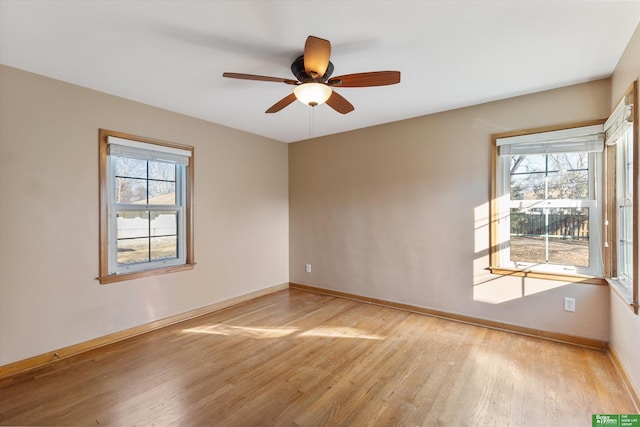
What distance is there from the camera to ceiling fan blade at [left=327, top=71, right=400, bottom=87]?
1.91 m

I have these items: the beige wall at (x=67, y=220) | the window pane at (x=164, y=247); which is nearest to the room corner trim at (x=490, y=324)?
the beige wall at (x=67, y=220)

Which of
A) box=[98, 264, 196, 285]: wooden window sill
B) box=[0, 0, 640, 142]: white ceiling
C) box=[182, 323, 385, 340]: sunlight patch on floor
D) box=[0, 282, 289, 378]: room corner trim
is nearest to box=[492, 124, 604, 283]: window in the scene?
box=[0, 0, 640, 142]: white ceiling

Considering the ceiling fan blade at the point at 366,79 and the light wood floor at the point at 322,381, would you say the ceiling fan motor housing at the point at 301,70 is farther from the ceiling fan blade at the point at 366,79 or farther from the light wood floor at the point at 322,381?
the light wood floor at the point at 322,381

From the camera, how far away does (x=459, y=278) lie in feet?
10.9

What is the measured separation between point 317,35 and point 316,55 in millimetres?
275

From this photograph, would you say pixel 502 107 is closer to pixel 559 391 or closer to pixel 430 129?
pixel 430 129

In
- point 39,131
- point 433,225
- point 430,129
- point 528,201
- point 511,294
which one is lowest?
point 511,294

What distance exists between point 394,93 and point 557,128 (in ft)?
5.07

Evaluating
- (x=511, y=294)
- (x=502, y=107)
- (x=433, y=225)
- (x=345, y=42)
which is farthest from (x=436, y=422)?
(x=502, y=107)

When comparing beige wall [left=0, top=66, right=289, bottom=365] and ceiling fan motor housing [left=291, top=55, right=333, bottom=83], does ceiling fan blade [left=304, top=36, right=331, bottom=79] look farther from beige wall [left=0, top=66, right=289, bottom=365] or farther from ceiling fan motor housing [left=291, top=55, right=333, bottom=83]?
beige wall [left=0, top=66, right=289, bottom=365]

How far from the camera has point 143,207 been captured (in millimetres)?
3166

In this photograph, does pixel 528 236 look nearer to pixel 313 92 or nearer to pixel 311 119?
pixel 313 92

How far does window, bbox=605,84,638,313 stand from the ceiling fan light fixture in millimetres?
2025
